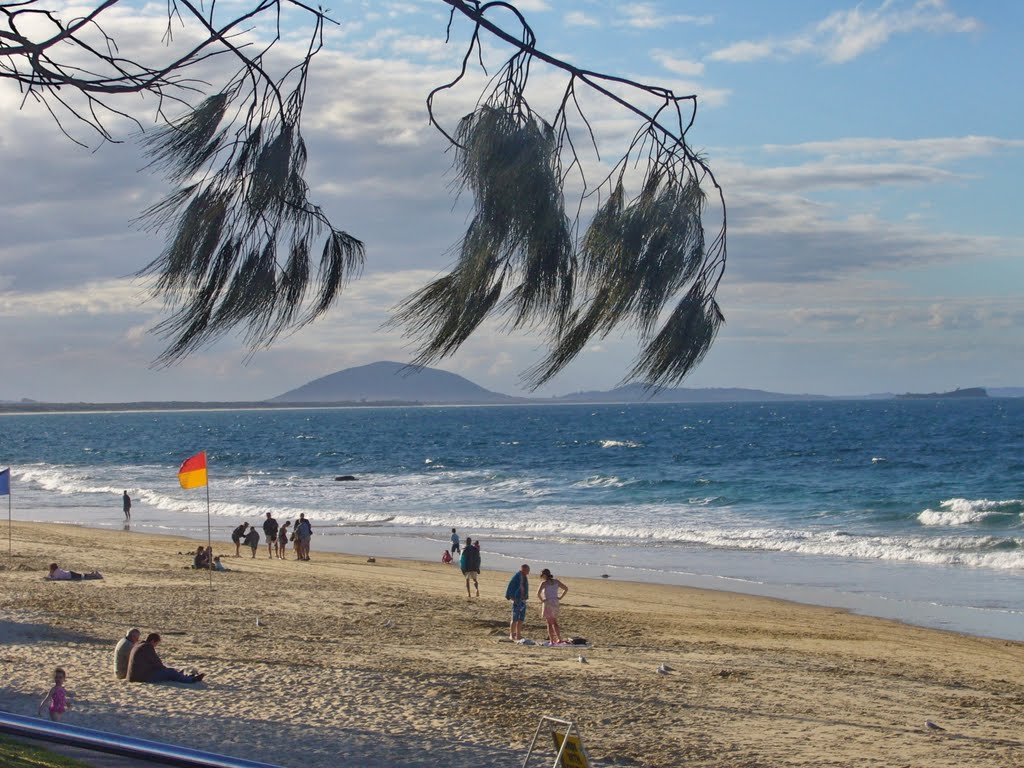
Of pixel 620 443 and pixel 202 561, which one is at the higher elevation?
pixel 620 443

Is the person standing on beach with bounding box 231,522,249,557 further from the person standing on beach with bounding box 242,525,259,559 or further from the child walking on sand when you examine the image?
the child walking on sand

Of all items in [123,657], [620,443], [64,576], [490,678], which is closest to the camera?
[123,657]

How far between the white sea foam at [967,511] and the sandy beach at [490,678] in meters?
15.8

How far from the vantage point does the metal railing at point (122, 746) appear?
2094 millimetres

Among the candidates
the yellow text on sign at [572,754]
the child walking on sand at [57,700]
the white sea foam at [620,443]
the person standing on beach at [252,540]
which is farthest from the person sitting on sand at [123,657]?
the white sea foam at [620,443]

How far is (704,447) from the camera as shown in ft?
245

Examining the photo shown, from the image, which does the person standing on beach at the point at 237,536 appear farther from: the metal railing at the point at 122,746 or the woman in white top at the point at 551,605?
the metal railing at the point at 122,746

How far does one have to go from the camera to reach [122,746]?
7.16 feet

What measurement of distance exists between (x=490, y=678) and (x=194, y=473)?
37.4ft

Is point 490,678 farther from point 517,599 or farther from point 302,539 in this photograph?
point 302,539

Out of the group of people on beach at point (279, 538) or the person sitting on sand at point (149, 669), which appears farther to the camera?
the group of people on beach at point (279, 538)

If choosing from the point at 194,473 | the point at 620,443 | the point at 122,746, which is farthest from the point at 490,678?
the point at 620,443

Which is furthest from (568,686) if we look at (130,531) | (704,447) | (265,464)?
(704,447)

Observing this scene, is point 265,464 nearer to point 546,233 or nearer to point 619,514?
point 619,514
